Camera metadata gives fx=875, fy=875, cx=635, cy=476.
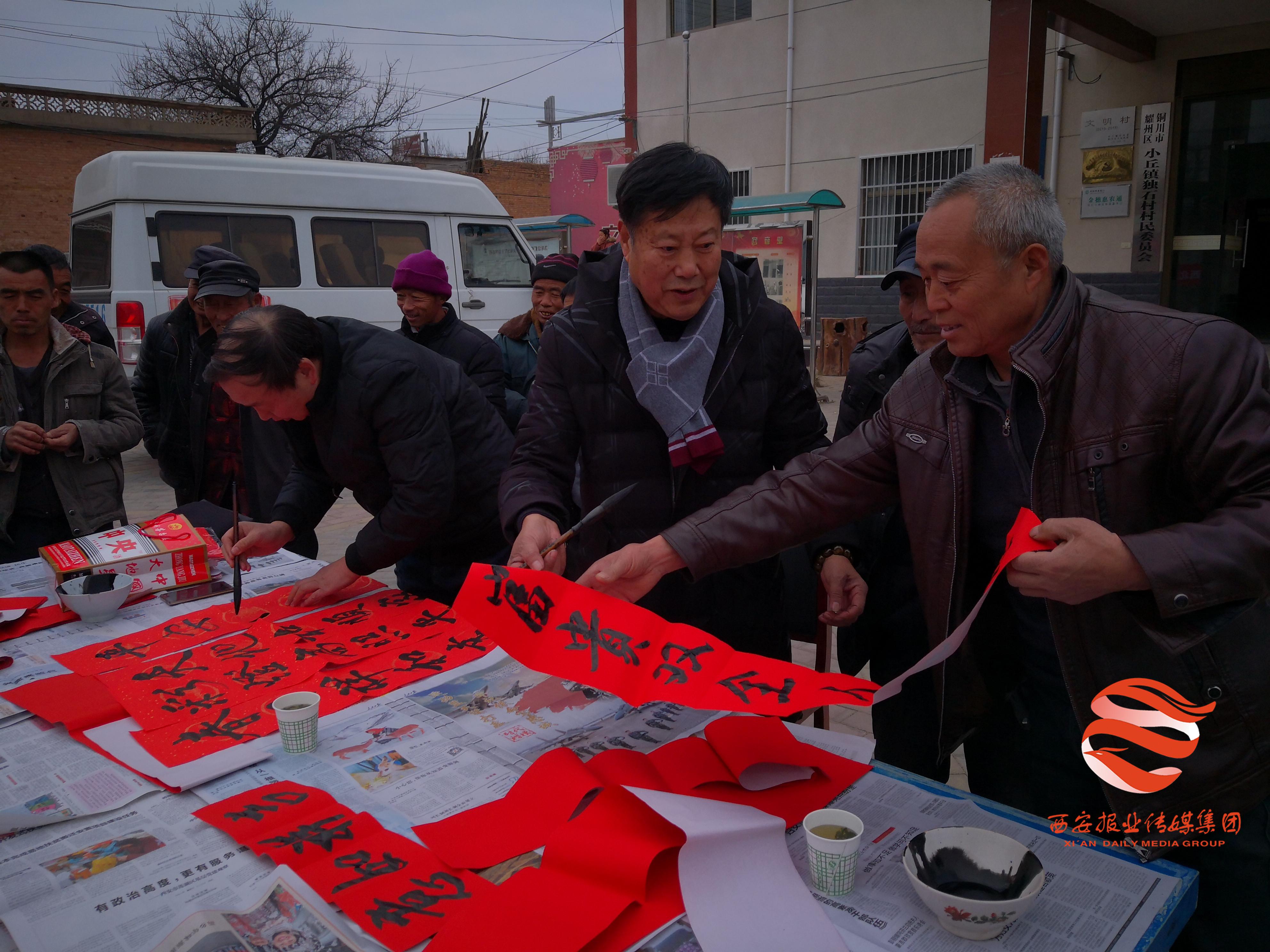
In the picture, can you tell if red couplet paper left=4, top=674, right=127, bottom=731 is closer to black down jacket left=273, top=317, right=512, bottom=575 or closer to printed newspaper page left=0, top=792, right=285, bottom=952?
printed newspaper page left=0, top=792, right=285, bottom=952

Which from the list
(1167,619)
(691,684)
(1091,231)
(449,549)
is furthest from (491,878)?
(1091,231)

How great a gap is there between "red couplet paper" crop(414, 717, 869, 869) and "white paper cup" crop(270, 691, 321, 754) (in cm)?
35

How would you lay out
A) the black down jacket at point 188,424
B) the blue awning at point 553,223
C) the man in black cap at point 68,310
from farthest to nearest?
the blue awning at point 553,223
the man in black cap at point 68,310
the black down jacket at point 188,424

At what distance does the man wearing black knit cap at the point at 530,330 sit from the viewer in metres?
4.18

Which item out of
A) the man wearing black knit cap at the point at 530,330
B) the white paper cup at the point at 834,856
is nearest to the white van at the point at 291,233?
the man wearing black knit cap at the point at 530,330

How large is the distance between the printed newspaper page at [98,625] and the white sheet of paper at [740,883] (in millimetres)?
1467

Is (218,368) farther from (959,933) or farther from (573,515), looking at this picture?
(959,933)

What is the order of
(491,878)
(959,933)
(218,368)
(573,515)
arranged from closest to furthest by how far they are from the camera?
1. (959,933)
2. (491,878)
3. (218,368)
4. (573,515)

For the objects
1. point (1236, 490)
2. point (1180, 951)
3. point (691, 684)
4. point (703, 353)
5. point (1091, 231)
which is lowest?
point (1180, 951)

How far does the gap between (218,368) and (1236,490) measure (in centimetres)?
193

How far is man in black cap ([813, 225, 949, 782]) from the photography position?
190cm

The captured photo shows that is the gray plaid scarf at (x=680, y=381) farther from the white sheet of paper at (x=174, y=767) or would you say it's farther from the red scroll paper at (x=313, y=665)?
the white sheet of paper at (x=174, y=767)

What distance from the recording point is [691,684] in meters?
1.31

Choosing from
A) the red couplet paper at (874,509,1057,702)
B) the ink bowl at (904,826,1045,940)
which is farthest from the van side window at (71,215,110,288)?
the ink bowl at (904,826,1045,940)
